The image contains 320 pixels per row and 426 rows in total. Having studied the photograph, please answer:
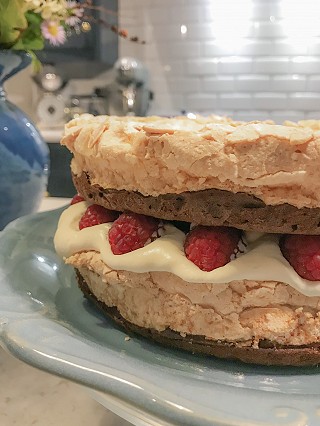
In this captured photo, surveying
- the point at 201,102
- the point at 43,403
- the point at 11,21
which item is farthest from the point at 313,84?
the point at 43,403

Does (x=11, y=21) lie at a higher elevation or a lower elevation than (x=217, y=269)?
higher

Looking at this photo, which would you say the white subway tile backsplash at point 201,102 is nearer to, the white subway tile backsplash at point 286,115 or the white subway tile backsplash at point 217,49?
the white subway tile backsplash at point 217,49

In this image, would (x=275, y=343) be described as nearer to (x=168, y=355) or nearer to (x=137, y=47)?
(x=168, y=355)

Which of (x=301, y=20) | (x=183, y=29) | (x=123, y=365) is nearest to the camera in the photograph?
(x=123, y=365)

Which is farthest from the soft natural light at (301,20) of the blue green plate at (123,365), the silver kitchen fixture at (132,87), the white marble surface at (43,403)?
the white marble surface at (43,403)

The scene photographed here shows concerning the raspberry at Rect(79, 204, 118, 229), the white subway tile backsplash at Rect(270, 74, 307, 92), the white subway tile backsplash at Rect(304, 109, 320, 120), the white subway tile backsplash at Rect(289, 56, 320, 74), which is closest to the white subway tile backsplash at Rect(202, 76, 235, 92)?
the white subway tile backsplash at Rect(270, 74, 307, 92)

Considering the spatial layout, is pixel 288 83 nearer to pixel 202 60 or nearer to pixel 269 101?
pixel 269 101
